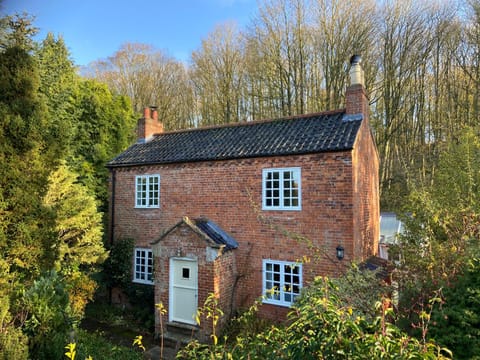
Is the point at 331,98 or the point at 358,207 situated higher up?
the point at 331,98

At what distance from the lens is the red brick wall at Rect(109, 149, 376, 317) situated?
9.55m

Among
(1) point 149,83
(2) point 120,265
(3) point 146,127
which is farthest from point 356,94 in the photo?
(1) point 149,83

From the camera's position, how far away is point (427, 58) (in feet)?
71.9

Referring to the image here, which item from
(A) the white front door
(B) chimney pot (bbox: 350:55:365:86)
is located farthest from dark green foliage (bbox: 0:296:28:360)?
(B) chimney pot (bbox: 350:55:365:86)

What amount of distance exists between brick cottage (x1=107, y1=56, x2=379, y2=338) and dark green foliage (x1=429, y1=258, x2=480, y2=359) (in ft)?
12.8

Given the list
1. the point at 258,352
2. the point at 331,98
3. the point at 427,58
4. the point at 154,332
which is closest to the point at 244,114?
the point at 331,98

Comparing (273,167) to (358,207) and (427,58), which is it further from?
(427,58)

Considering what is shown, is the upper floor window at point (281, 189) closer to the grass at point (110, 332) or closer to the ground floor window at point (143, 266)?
the ground floor window at point (143, 266)

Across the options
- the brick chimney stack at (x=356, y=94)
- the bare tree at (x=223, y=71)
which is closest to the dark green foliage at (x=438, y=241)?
the brick chimney stack at (x=356, y=94)

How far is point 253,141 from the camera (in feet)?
38.8

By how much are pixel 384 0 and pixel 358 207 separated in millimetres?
19914

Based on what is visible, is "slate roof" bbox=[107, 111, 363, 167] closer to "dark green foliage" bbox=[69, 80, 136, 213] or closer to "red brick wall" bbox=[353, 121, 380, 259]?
"red brick wall" bbox=[353, 121, 380, 259]

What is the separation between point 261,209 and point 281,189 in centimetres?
106

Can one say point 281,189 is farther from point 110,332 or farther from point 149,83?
point 149,83
